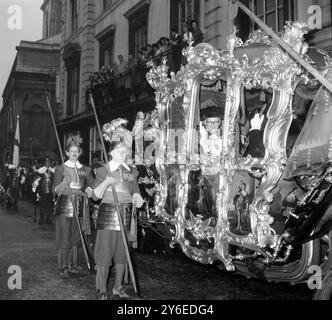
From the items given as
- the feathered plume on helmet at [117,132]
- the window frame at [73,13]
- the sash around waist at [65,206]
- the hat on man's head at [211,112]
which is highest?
the window frame at [73,13]

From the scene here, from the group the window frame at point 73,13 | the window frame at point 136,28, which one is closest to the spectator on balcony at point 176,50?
the window frame at point 136,28

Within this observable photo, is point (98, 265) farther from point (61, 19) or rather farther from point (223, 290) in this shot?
point (61, 19)

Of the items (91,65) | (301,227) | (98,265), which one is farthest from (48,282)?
(91,65)

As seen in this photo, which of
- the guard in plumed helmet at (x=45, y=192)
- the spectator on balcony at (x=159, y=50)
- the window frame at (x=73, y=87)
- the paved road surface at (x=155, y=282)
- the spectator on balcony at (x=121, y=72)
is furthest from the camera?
the window frame at (x=73, y=87)

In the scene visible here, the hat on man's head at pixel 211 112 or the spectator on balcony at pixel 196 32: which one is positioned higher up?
the spectator on balcony at pixel 196 32

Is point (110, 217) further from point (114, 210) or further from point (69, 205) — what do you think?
point (69, 205)

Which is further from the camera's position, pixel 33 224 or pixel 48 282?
pixel 33 224

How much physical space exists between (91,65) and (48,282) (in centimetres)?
654

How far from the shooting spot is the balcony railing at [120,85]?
792 cm

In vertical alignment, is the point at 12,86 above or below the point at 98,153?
above

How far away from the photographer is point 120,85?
862 centimetres

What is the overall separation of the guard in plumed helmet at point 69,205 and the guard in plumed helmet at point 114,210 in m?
1.04

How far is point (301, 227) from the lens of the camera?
9.43 ft

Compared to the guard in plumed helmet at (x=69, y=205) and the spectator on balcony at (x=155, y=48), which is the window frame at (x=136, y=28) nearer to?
the spectator on balcony at (x=155, y=48)
